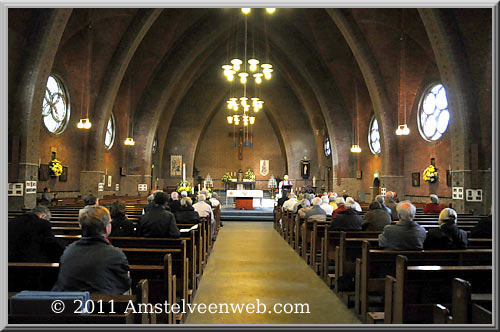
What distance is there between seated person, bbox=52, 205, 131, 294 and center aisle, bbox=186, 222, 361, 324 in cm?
173

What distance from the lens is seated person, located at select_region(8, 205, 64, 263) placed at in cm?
363

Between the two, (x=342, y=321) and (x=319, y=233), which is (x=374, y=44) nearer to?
(x=319, y=233)

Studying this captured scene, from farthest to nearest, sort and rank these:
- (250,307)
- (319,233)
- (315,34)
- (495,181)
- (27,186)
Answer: (315,34)
(27,186)
(319,233)
(250,307)
(495,181)

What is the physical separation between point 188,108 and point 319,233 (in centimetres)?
2075

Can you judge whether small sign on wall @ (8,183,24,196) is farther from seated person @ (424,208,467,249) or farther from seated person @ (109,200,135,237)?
seated person @ (424,208,467,249)

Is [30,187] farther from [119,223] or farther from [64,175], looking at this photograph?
[119,223]

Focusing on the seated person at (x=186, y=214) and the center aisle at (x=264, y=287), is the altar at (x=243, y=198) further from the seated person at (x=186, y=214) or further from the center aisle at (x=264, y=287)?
the seated person at (x=186, y=214)

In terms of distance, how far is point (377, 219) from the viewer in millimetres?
6188

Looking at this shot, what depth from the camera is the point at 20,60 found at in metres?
10.4

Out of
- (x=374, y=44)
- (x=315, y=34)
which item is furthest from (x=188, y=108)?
(x=374, y=44)

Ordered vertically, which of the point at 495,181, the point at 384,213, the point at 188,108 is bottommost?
the point at 384,213

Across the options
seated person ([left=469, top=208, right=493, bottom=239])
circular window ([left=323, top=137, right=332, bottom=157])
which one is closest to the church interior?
circular window ([left=323, top=137, right=332, bottom=157])

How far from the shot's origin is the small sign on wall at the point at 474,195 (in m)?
10.7

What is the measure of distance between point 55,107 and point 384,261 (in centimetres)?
1405
